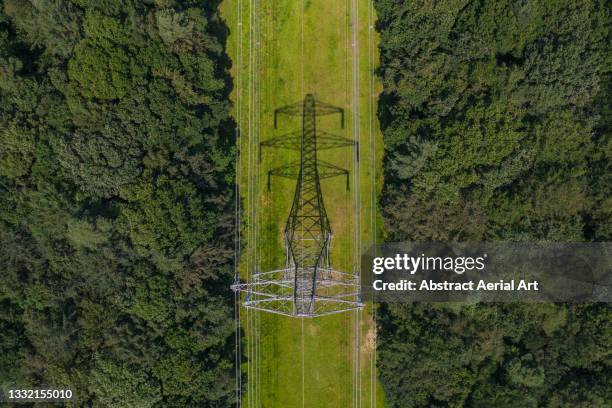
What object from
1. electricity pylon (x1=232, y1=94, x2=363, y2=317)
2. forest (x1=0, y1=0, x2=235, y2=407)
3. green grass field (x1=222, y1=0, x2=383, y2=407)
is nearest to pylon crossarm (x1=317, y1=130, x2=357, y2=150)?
electricity pylon (x1=232, y1=94, x2=363, y2=317)

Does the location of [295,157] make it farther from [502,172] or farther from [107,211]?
[502,172]

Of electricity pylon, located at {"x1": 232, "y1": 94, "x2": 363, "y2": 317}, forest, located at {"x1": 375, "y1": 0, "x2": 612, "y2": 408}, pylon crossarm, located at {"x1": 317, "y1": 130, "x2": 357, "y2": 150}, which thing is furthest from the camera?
pylon crossarm, located at {"x1": 317, "y1": 130, "x2": 357, "y2": 150}

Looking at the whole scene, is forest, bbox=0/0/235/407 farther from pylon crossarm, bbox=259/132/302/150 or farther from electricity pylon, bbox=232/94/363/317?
pylon crossarm, bbox=259/132/302/150

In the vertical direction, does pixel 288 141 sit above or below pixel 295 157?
above

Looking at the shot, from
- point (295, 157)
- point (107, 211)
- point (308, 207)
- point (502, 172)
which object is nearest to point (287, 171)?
point (295, 157)

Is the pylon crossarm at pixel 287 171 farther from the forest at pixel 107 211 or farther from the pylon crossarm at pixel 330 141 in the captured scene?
the forest at pixel 107 211

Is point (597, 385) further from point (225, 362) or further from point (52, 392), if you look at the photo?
point (52, 392)

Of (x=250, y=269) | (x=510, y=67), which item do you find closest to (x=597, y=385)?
(x=510, y=67)
